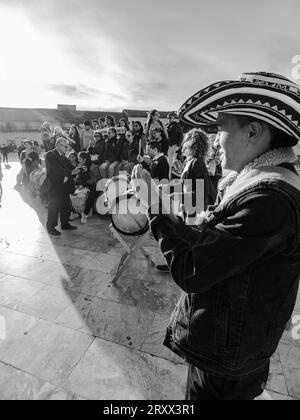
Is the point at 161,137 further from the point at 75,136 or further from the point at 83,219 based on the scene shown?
the point at 75,136

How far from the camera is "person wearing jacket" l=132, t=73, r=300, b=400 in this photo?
101cm

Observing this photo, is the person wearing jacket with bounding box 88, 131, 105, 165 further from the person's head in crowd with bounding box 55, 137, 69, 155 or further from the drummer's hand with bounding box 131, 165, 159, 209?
the drummer's hand with bounding box 131, 165, 159, 209

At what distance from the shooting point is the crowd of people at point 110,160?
4.55 m

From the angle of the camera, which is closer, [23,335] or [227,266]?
[227,266]

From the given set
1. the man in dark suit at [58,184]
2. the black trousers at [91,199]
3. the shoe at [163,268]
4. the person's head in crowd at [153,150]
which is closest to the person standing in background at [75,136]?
the black trousers at [91,199]

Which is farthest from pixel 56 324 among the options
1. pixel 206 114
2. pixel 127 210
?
pixel 206 114

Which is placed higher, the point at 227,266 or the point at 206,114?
the point at 206,114

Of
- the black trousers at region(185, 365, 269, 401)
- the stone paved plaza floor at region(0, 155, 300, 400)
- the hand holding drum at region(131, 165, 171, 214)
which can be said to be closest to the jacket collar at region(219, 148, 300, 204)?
the hand holding drum at region(131, 165, 171, 214)

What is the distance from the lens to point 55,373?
246 cm

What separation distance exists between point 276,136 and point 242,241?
560 mm

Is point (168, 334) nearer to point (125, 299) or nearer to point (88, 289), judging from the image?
point (125, 299)

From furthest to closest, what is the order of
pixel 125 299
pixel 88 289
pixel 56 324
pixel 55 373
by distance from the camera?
1. pixel 88 289
2. pixel 125 299
3. pixel 56 324
4. pixel 55 373
